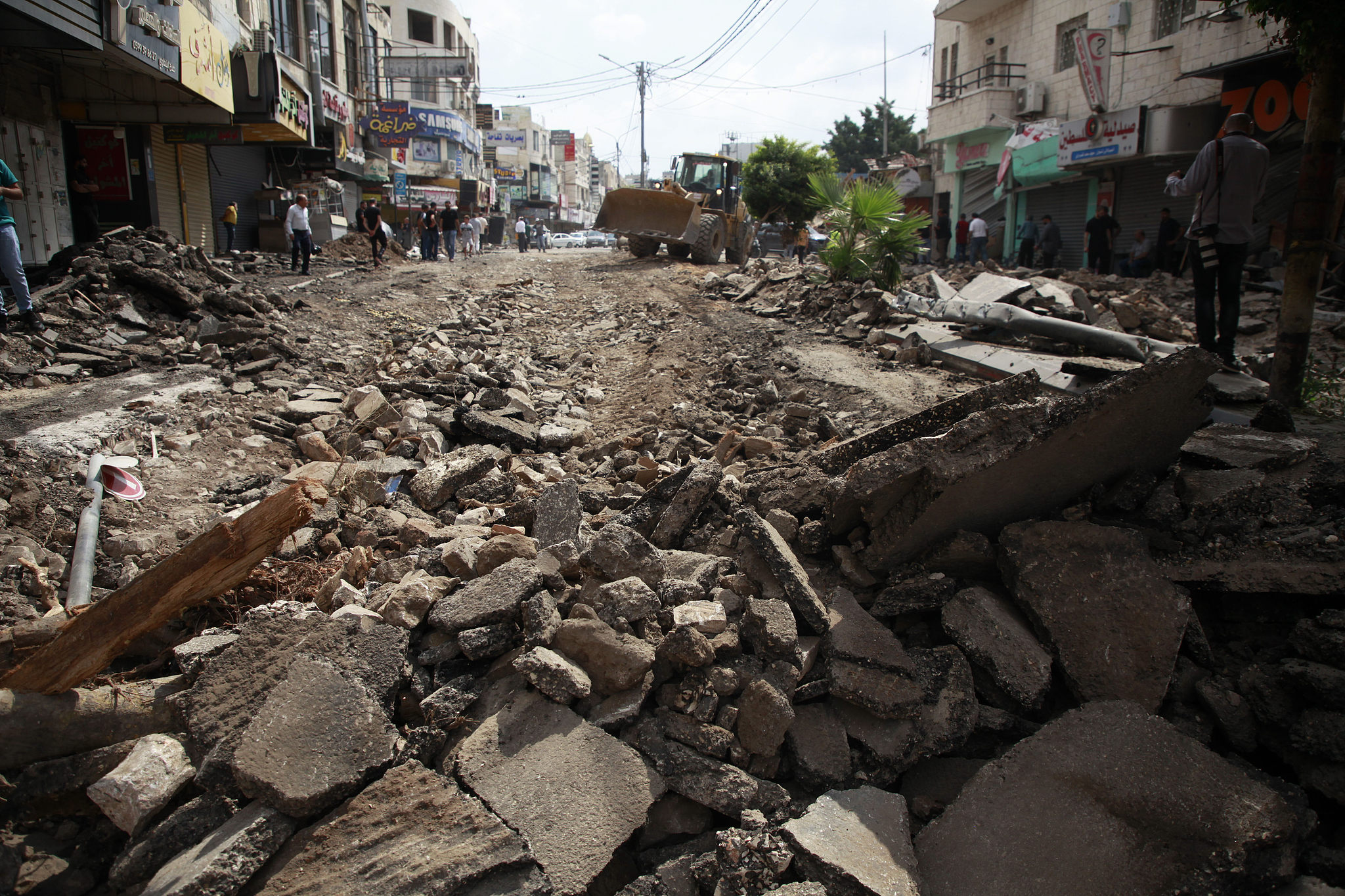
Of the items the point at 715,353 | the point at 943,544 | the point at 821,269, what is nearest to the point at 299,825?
the point at 943,544

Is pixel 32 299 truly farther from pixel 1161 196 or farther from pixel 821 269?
pixel 1161 196

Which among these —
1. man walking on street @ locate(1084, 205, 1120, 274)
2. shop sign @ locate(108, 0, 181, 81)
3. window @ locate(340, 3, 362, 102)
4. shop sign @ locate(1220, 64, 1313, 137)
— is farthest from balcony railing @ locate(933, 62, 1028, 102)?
shop sign @ locate(108, 0, 181, 81)

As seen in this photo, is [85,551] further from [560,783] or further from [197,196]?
[197,196]

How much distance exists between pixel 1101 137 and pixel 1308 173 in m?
14.2

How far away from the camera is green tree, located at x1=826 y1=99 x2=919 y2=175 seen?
174 ft

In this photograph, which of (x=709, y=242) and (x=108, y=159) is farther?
(x=709, y=242)

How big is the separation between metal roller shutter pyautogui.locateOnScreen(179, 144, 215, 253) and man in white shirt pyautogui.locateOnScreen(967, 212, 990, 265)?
18.3 metres

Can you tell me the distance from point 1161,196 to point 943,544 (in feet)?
55.5

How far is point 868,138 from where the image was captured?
5328 centimetres

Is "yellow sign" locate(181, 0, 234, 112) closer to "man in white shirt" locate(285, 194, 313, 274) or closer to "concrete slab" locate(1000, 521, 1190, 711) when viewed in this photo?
"man in white shirt" locate(285, 194, 313, 274)

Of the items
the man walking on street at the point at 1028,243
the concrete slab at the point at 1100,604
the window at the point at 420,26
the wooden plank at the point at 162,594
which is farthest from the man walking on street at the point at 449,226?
the window at the point at 420,26

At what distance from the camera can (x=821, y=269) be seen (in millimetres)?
11656

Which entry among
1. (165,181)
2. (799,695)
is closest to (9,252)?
(799,695)

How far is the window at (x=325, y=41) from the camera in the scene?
2216 centimetres
